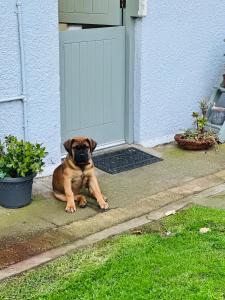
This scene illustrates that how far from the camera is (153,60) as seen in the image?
25.8 ft

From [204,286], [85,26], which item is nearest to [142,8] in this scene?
[85,26]

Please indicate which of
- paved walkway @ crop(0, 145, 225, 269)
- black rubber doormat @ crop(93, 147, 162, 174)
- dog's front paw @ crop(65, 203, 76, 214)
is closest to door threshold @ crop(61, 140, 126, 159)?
black rubber doormat @ crop(93, 147, 162, 174)

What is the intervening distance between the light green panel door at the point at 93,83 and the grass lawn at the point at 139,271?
8.20ft

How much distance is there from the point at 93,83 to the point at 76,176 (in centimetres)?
192

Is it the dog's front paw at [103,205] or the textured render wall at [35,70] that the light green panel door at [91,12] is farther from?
the dog's front paw at [103,205]

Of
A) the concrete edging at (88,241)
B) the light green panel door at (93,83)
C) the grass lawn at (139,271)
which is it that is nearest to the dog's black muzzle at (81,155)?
the concrete edging at (88,241)

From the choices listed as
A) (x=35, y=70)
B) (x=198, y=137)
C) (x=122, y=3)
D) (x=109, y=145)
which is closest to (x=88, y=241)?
(x=35, y=70)

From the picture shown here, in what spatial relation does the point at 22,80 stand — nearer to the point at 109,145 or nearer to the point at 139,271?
the point at 109,145

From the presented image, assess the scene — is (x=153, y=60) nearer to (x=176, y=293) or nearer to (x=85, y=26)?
(x=85, y=26)

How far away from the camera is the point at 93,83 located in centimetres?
757

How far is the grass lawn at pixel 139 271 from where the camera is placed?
427 centimetres

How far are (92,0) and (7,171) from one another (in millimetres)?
3065

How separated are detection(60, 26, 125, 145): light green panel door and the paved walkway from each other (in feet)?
2.50

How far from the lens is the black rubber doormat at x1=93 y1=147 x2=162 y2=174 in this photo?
23.8ft
